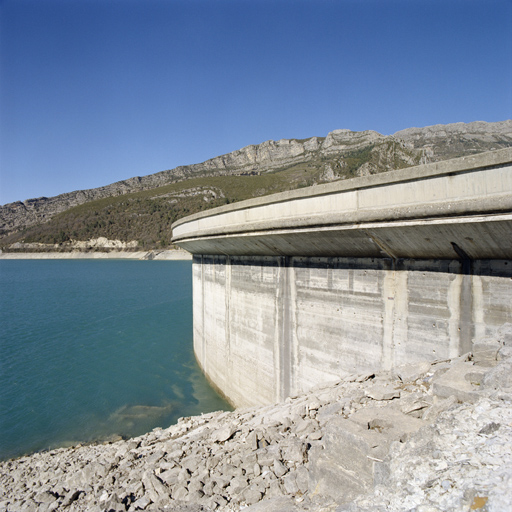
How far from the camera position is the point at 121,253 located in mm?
115625

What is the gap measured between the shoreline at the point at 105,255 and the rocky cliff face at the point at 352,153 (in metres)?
30.4

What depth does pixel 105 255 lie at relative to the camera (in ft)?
386

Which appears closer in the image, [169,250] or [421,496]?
[421,496]

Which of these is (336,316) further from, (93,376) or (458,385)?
(93,376)

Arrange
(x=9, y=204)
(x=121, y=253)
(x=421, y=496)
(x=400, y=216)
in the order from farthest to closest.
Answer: (x=9, y=204) → (x=121, y=253) → (x=400, y=216) → (x=421, y=496)

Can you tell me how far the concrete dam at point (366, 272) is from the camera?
17.3 feet

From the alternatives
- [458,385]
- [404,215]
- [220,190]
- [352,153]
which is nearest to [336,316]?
[404,215]

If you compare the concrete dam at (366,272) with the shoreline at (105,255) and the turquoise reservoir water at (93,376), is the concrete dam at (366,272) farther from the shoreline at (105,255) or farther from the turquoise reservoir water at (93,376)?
the shoreline at (105,255)

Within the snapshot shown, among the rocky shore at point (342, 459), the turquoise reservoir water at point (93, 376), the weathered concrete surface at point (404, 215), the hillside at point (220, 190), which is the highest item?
the hillside at point (220, 190)

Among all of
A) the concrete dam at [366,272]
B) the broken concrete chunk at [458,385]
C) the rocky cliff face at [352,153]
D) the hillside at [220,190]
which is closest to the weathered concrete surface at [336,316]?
the concrete dam at [366,272]

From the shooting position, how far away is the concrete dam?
528cm

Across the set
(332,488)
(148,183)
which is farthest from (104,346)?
(148,183)

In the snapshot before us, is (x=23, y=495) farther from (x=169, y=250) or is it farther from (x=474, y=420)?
(x=169, y=250)

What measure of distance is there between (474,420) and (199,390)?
11860mm
